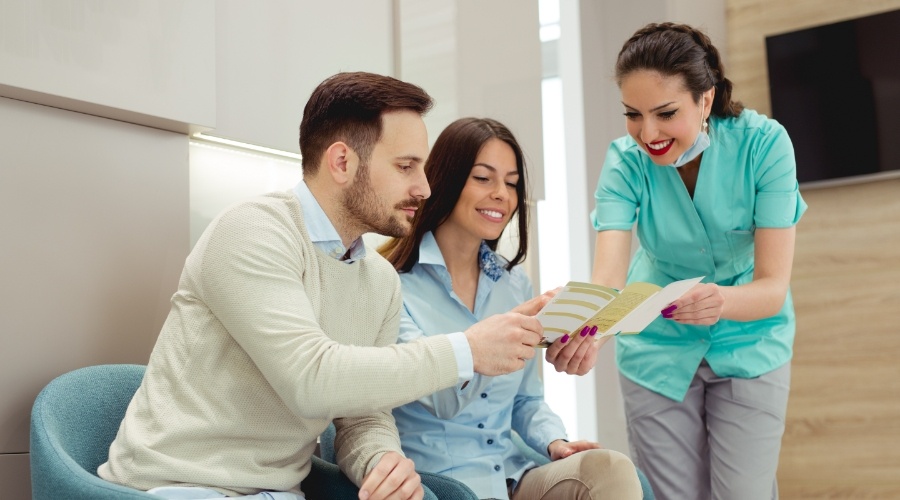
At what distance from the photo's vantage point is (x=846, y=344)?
393cm

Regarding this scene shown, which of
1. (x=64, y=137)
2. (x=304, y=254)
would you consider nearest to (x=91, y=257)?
(x=64, y=137)

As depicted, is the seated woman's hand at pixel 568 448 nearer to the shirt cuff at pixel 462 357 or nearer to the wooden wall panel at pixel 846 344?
the shirt cuff at pixel 462 357

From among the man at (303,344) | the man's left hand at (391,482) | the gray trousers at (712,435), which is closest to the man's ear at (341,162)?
the man at (303,344)

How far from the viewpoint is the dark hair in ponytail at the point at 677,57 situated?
2080 mm

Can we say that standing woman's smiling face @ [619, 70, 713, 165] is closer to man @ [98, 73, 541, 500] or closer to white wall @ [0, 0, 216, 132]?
man @ [98, 73, 541, 500]

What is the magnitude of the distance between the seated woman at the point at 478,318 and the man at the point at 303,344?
0.32 meters

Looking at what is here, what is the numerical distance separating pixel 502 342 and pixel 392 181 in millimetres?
360

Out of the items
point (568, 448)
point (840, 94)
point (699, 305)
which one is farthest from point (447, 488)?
point (840, 94)

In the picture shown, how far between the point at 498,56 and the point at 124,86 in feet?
5.42

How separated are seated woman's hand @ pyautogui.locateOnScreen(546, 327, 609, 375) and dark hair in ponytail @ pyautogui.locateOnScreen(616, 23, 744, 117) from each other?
72 cm

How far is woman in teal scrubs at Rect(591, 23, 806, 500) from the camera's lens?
2.11 m

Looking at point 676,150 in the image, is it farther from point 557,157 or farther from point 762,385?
point 557,157

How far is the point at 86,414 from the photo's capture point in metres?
1.53

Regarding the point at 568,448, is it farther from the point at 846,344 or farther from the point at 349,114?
the point at 846,344
